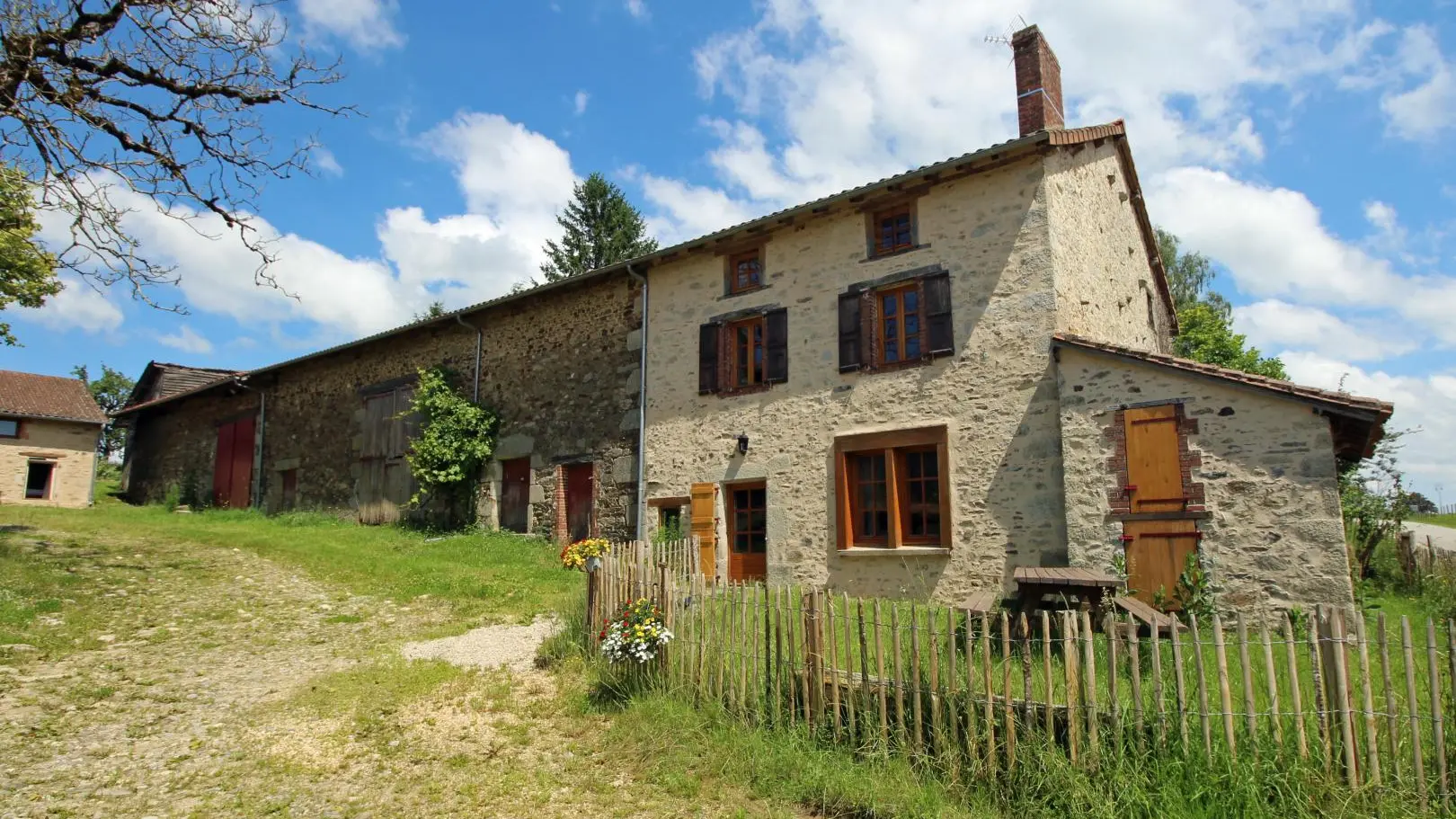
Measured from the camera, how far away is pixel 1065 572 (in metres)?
7.54

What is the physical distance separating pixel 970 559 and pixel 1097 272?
16.2 feet

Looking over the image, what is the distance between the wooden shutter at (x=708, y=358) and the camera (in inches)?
517

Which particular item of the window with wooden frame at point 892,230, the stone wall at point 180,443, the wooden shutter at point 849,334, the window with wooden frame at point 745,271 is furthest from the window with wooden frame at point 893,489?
the stone wall at point 180,443

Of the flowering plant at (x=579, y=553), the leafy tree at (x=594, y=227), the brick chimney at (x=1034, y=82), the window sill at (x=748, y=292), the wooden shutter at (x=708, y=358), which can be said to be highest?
the leafy tree at (x=594, y=227)

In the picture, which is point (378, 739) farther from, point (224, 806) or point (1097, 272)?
point (1097, 272)

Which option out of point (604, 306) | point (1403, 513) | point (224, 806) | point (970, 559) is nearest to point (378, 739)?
point (224, 806)

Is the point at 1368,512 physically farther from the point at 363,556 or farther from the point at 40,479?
the point at 40,479

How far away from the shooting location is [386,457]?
18219mm

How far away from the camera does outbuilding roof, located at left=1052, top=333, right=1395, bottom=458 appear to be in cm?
773

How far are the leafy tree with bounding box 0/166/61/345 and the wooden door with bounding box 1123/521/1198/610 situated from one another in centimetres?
1276

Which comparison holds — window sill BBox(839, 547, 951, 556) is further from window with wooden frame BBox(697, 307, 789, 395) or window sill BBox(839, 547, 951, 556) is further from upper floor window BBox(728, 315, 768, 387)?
upper floor window BBox(728, 315, 768, 387)

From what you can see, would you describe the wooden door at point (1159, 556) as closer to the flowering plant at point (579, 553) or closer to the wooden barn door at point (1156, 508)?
the wooden barn door at point (1156, 508)

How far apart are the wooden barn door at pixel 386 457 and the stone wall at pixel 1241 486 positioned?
13.6m

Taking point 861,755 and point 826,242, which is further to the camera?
point 826,242
